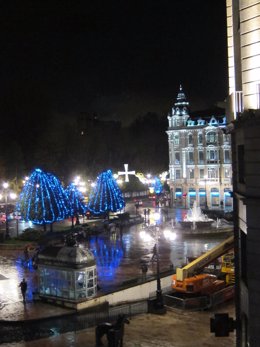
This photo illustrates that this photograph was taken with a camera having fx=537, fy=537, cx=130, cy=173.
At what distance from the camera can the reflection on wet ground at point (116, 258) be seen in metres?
31.1

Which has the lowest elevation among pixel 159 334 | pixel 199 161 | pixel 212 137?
pixel 159 334

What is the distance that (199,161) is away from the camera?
90.3 metres

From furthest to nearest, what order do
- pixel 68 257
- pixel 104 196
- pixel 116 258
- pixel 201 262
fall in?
pixel 104 196 → pixel 116 258 → pixel 201 262 → pixel 68 257

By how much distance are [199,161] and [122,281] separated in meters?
60.7

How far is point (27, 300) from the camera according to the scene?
2706 cm

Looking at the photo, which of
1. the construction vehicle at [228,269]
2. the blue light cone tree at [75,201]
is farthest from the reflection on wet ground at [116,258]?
the blue light cone tree at [75,201]

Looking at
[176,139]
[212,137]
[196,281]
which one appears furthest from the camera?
[176,139]

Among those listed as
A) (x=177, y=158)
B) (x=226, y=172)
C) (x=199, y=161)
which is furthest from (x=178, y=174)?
(x=226, y=172)

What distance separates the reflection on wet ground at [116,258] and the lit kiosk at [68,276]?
1919 millimetres

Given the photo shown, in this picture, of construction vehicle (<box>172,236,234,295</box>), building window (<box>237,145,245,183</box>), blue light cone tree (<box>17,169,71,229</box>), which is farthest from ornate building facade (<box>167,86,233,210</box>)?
building window (<box>237,145,245,183</box>)

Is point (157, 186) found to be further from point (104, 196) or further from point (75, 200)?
point (75, 200)

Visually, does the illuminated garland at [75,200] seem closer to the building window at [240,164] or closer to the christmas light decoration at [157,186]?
the building window at [240,164]

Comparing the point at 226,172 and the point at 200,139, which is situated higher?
the point at 200,139

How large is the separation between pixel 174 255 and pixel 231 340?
21254 millimetres
